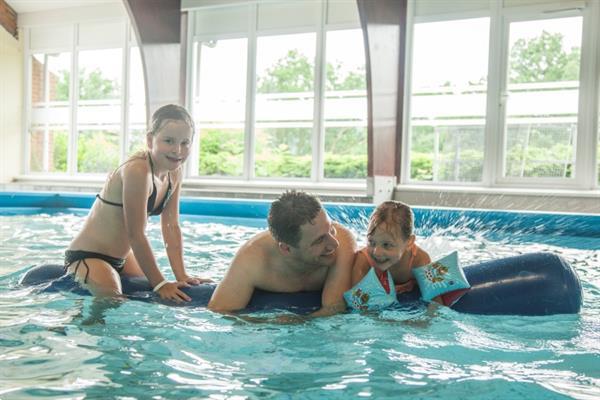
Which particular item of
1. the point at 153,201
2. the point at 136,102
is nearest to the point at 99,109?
the point at 136,102

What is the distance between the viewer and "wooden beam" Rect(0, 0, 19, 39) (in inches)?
470

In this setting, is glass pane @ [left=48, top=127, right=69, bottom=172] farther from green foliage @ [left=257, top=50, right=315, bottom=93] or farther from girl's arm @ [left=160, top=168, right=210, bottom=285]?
girl's arm @ [left=160, top=168, right=210, bottom=285]

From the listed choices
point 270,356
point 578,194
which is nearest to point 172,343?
point 270,356

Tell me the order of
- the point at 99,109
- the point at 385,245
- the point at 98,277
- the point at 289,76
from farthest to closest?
the point at 99,109 → the point at 289,76 → the point at 98,277 → the point at 385,245

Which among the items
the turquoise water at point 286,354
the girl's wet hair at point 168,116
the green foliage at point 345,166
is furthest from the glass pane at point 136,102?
the girl's wet hair at point 168,116

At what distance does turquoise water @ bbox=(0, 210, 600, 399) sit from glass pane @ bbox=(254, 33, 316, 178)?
292 inches

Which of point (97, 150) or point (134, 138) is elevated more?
point (134, 138)

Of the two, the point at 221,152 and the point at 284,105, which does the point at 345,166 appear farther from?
the point at 221,152

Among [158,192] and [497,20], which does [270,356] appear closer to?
[158,192]

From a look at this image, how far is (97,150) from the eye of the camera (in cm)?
1202

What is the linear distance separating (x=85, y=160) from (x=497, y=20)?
837 centimetres

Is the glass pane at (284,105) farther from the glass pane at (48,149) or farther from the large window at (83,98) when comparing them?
the glass pane at (48,149)

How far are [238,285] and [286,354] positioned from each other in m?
0.59

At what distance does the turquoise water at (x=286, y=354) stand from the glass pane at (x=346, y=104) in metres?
6.85
